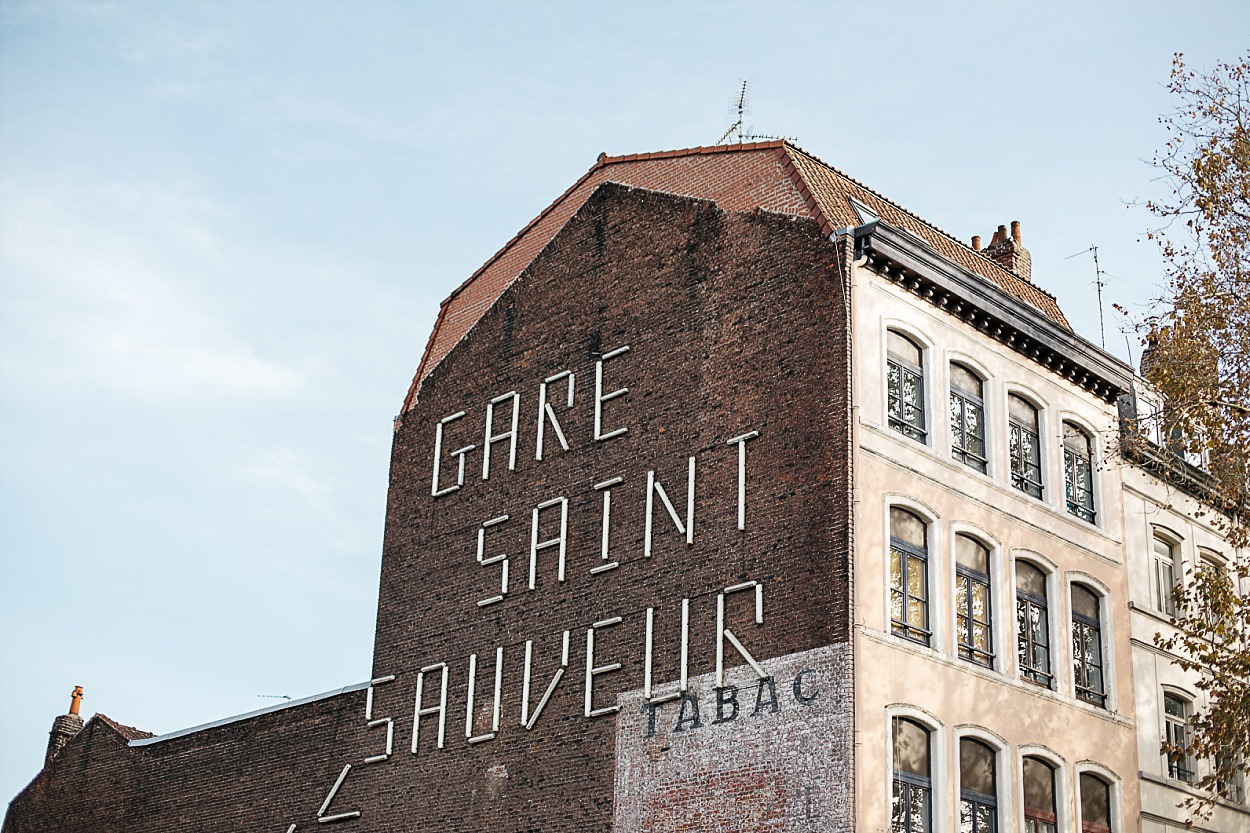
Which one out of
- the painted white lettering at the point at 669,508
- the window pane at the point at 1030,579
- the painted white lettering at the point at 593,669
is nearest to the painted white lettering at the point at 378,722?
the painted white lettering at the point at 593,669

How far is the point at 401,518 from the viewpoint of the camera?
33344 mm

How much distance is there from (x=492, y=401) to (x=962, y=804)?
1225cm

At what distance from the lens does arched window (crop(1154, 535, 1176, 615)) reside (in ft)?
103

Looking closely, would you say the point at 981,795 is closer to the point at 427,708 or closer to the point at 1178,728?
the point at 1178,728

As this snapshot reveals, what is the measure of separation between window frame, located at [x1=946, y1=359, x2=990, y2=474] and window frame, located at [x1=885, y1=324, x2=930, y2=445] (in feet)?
1.57

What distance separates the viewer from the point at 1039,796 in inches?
1041

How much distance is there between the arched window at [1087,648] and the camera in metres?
28.3

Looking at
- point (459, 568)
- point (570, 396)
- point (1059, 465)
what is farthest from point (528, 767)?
point (1059, 465)

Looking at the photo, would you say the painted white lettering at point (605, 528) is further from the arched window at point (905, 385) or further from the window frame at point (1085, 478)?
the window frame at point (1085, 478)

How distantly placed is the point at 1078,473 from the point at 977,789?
7.04 m

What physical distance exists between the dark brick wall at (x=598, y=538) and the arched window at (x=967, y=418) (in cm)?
288

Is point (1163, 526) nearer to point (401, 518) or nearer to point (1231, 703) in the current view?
point (1231, 703)

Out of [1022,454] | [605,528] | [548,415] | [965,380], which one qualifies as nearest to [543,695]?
[605,528]

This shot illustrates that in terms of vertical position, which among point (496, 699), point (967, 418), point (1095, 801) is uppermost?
point (967, 418)
